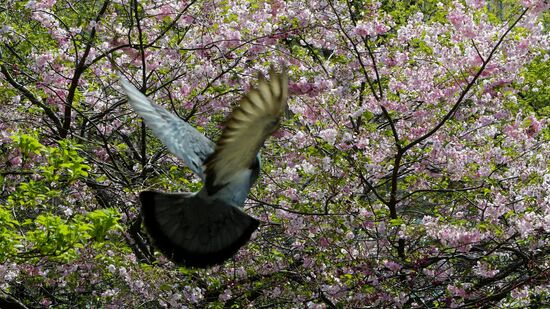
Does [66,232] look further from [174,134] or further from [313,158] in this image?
[313,158]

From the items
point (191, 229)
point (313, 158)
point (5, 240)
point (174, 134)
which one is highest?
point (313, 158)

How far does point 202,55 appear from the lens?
22.5ft

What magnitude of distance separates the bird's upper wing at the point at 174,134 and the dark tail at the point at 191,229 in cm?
27

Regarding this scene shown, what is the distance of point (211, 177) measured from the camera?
3193mm

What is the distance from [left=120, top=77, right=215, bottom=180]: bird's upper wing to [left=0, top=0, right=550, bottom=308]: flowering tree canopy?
168 centimetres

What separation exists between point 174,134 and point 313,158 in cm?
274

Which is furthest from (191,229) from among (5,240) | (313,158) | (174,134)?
(313,158)

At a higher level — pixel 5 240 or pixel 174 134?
pixel 174 134

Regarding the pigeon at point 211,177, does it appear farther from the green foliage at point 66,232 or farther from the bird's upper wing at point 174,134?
the green foliage at point 66,232

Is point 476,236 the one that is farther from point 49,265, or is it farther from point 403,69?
point 49,265

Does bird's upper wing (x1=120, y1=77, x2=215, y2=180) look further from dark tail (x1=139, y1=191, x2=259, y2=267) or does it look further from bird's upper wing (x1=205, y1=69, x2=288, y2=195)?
bird's upper wing (x1=205, y1=69, x2=288, y2=195)

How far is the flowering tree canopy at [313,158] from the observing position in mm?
5621

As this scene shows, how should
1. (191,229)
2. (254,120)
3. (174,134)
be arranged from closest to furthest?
(254,120), (174,134), (191,229)

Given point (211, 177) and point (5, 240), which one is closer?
point (211, 177)
